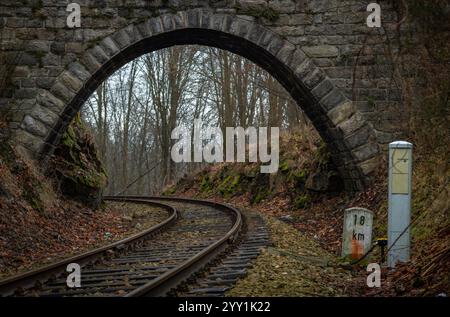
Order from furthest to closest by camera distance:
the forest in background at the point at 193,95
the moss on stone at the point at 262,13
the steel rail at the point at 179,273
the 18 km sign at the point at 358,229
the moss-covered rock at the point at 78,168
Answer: the forest in background at the point at 193,95 < the moss-covered rock at the point at 78,168 < the moss on stone at the point at 262,13 < the 18 km sign at the point at 358,229 < the steel rail at the point at 179,273

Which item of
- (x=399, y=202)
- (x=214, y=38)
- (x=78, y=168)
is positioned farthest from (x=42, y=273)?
(x=78, y=168)

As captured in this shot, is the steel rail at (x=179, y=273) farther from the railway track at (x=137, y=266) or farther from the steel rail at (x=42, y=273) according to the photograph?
the steel rail at (x=42, y=273)

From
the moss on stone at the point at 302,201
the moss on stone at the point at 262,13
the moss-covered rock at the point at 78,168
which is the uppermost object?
the moss on stone at the point at 262,13

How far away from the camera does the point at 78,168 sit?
12367 mm

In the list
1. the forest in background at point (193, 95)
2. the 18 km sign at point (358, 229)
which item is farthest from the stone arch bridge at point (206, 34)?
the forest in background at point (193, 95)

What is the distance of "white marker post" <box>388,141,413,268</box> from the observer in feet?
19.9

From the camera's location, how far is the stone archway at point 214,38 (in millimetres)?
10055

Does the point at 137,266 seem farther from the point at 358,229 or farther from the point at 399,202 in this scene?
the point at 399,202

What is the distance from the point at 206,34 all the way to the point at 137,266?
19.6 ft

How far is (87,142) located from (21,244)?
6.71m

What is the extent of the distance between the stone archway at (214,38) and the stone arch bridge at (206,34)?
2 centimetres

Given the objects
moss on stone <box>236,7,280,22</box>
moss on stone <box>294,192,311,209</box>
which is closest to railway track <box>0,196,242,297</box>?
moss on stone <box>294,192,311,209</box>

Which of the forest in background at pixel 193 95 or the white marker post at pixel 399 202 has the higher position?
the forest in background at pixel 193 95
